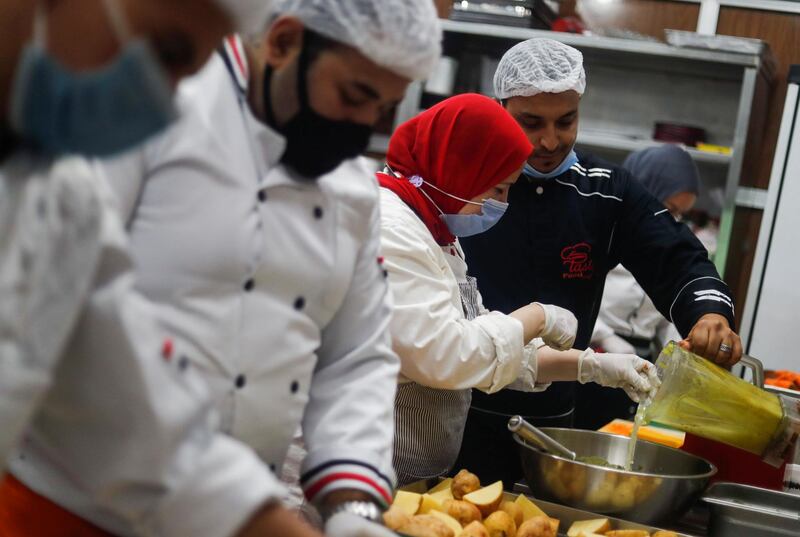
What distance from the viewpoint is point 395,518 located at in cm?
154

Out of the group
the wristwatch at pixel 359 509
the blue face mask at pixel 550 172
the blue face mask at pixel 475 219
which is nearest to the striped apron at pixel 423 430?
the blue face mask at pixel 475 219

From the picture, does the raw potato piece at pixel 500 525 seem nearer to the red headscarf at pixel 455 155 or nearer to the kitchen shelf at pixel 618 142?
the red headscarf at pixel 455 155

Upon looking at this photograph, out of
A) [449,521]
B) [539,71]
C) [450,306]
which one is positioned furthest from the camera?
[539,71]

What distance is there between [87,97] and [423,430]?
135cm

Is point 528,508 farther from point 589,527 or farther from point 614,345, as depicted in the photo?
point 614,345

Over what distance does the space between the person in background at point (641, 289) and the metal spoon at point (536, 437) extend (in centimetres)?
216

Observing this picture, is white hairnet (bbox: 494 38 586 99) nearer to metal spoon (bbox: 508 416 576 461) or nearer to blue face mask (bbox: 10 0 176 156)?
metal spoon (bbox: 508 416 576 461)

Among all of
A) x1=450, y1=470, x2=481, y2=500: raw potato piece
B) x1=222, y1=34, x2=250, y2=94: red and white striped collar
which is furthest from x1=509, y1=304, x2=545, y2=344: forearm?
x1=222, y1=34, x2=250, y2=94: red and white striped collar

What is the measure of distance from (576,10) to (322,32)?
13.9 feet

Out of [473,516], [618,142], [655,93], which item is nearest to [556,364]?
[473,516]

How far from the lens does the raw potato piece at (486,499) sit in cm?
173

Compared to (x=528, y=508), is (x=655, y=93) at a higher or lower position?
higher

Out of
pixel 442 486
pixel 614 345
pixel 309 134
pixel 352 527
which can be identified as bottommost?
pixel 614 345

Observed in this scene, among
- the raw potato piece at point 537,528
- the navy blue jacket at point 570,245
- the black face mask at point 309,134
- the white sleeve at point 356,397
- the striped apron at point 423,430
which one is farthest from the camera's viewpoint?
the navy blue jacket at point 570,245
